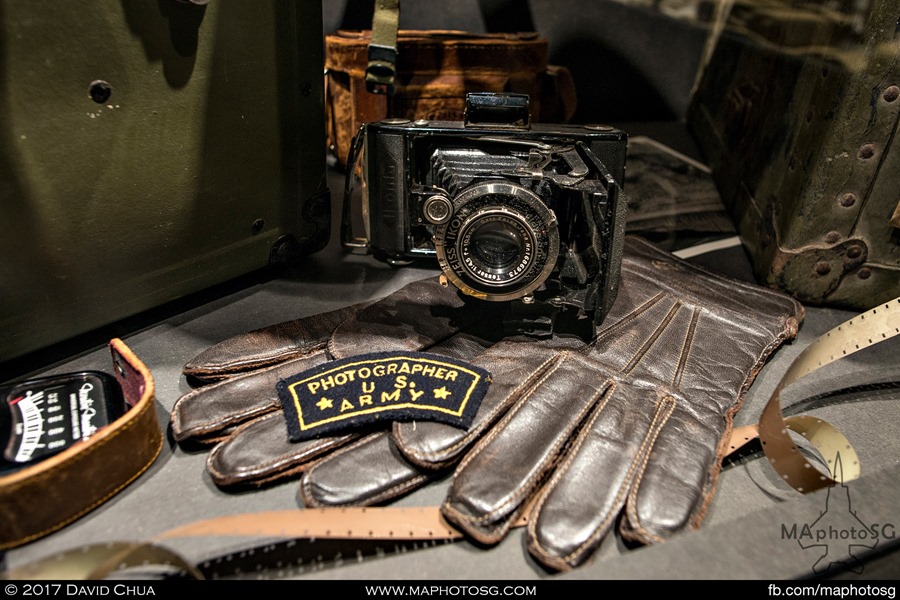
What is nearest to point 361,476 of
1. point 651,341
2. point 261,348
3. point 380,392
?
point 380,392

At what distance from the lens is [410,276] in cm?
162

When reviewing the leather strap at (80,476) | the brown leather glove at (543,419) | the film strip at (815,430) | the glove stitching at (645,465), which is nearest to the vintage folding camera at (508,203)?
the brown leather glove at (543,419)

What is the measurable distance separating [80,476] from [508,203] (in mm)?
772

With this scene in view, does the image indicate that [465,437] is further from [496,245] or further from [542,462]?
[496,245]

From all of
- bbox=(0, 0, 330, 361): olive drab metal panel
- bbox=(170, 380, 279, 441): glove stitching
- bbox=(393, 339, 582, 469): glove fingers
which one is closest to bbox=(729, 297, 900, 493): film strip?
bbox=(393, 339, 582, 469): glove fingers

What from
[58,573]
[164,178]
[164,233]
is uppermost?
[164,178]

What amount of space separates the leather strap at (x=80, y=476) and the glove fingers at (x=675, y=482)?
2.26ft

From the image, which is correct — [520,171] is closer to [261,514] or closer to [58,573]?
[261,514]

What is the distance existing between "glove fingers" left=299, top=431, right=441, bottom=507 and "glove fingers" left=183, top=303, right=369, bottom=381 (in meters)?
0.27

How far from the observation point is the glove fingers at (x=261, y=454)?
979 millimetres

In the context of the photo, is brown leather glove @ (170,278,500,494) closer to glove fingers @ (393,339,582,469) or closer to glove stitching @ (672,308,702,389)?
glove fingers @ (393,339,582,469)

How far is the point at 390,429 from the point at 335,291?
56 cm

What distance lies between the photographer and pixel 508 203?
1.20 meters

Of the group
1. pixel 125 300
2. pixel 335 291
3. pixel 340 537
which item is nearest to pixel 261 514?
pixel 340 537
